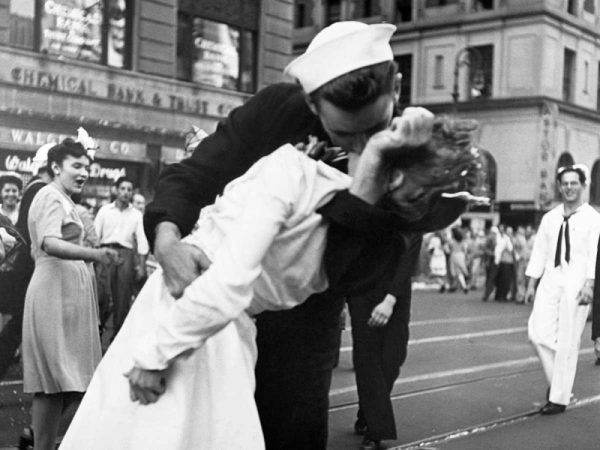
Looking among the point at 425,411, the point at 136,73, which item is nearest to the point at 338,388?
the point at 425,411

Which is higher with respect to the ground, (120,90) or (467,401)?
(120,90)

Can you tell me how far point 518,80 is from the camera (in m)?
38.1

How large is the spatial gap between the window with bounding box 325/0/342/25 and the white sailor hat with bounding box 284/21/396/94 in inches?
1703

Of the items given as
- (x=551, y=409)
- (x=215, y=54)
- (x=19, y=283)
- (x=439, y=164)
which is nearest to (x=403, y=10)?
(x=215, y=54)

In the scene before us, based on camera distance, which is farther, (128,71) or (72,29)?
(128,71)

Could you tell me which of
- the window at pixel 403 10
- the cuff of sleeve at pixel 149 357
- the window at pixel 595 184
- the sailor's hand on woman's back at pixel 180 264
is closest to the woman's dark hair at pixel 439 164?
the sailor's hand on woman's back at pixel 180 264

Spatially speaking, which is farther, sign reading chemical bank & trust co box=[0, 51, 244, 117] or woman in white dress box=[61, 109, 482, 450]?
sign reading chemical bank & trust co box=[0, 51, 244, 117]

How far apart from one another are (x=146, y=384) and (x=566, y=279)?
6261 millimetres

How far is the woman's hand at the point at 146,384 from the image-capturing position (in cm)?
219

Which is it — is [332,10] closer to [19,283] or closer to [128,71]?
[128,71]

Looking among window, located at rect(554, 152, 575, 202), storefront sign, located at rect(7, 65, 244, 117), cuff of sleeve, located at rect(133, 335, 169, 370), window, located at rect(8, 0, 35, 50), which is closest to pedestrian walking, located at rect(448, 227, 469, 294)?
storefront sign, located at rect(7, 65, 244, 117)

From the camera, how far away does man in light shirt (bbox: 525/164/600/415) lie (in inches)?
305

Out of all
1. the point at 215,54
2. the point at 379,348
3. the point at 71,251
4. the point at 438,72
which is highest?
the point at 438,72

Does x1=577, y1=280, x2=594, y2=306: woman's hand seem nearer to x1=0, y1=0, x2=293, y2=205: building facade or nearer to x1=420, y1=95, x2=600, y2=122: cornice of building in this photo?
x1=0, y1=0, x2=293, y2=205: building facade
